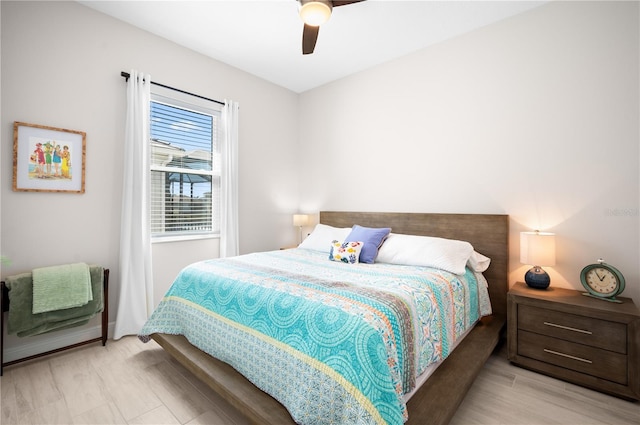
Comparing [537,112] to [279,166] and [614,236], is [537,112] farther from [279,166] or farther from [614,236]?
[279,166]

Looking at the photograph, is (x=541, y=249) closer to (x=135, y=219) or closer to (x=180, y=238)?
(x=180, y=238)

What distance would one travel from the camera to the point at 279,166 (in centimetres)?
428

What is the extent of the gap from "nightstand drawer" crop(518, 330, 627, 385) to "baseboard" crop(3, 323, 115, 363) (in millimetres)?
3498

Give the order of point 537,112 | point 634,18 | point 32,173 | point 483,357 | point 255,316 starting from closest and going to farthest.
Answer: point 255,316, point 483,357, point 634,18, point 32,173, point 537,112

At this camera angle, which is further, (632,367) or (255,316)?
(632,367)

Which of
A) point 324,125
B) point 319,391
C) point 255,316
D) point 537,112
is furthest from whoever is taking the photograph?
point 324,125

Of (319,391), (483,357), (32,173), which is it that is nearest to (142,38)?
(32,173)

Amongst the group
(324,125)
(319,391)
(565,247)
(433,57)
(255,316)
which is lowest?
(319,391)

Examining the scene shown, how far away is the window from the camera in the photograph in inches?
123

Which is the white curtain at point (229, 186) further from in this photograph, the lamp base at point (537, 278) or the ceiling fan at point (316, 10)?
the lamp base at point (537, 278)

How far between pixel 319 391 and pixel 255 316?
56 cm

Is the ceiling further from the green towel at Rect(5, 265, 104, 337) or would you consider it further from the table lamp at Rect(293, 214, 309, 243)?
the green towel at Rect(5, 265, 104, 337)

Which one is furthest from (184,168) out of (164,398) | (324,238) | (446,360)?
(446,360)

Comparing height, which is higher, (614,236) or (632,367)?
(614,236)
